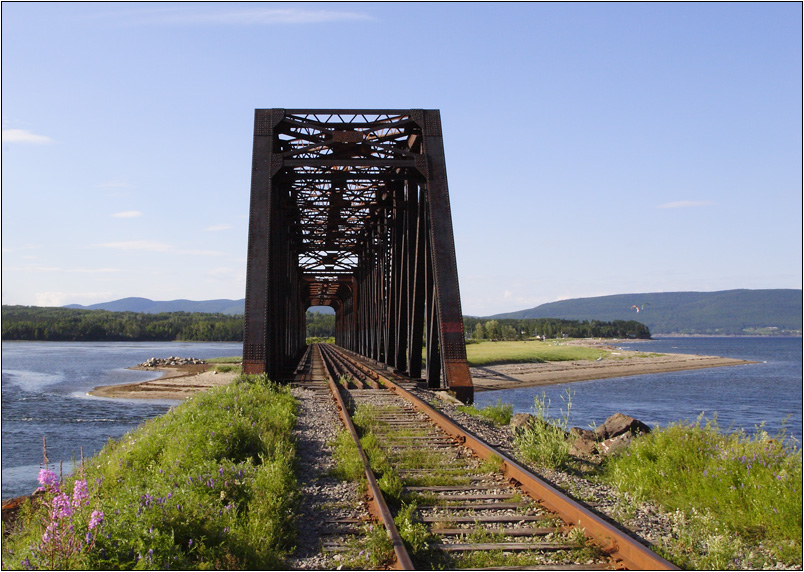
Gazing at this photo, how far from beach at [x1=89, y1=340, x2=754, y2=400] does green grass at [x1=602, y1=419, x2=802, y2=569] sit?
→ 2494cm

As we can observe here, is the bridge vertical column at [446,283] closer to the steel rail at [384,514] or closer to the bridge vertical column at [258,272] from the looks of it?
the bridge vertical column at [258,272]

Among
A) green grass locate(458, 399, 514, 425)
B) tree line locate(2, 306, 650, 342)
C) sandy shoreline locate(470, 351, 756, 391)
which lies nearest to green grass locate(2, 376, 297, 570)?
green grass locate(458, 399, 514, 425)

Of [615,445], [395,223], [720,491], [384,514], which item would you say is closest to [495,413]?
[615,445]

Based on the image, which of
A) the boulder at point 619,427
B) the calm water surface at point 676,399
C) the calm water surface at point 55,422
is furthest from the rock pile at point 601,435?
the calm water surface at point 676,399

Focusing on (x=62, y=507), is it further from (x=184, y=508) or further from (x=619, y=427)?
(x=619, y=427)

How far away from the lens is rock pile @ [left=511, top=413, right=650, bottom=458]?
30.1 feet

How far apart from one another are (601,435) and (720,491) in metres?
6.06

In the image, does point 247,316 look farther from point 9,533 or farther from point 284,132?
point 9,533

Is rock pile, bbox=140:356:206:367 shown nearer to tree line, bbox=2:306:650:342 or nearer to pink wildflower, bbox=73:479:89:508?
pink wildflower, bbox=73:479:89:508

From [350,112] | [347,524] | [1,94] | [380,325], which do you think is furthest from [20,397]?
[347,524]

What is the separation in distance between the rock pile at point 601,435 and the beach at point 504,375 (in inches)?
844

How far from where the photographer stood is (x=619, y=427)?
A: 1124 centimetres

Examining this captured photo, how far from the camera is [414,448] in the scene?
27.1 feet

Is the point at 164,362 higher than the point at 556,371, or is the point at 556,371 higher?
the point at 556,371
